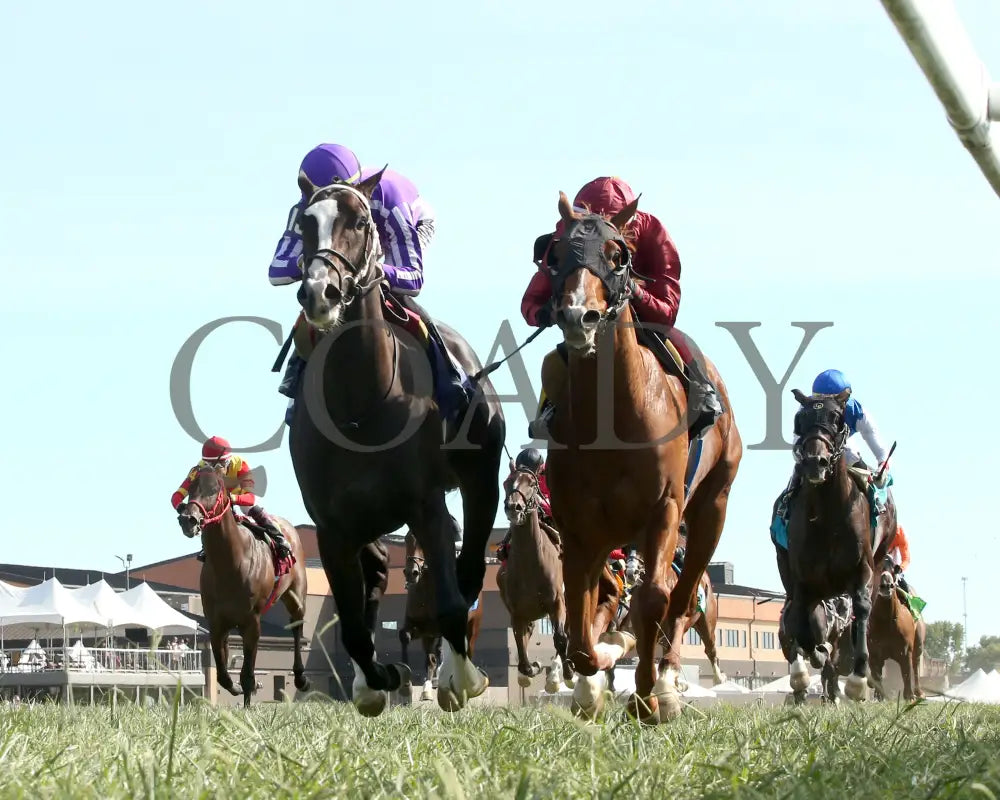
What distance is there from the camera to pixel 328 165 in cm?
850

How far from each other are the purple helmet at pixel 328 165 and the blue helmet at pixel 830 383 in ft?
23.2

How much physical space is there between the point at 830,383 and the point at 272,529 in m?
7.14

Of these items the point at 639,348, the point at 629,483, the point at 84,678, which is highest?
the point at 639,348

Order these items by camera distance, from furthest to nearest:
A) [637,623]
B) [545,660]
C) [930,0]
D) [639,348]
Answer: [545,660] < [639,348] < [637,623] < [930,0]

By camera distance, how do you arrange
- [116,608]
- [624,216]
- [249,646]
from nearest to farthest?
[624,216] < [249,646] < [116,608]

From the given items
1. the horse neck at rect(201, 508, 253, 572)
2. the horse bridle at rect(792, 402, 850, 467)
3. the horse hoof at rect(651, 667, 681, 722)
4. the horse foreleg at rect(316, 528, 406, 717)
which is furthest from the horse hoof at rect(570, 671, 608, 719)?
the horse neck at rect(201, 508, 253, 572)

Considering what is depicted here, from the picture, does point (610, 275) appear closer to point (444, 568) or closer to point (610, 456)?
point (610, 456)

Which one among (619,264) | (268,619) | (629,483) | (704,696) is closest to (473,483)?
(629,483)

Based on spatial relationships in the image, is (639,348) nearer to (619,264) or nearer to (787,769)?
(619,264)

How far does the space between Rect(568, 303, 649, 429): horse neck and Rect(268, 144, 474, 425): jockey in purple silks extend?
0.75 m

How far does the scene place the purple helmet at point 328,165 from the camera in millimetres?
8484

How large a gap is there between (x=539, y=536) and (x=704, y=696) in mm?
31298

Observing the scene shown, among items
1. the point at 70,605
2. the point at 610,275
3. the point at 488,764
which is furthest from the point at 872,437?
the point at 70,605

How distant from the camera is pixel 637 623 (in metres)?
7.67
